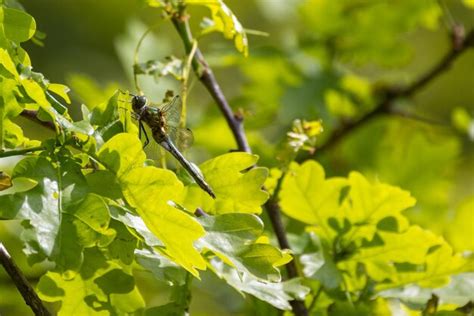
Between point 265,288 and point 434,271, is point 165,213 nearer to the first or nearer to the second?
point 265,288

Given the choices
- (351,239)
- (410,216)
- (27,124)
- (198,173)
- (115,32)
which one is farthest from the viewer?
(115,32)

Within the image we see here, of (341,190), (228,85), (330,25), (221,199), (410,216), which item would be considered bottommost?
Answer: (228,85)

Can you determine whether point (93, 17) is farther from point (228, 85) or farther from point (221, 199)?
point (221, 199)

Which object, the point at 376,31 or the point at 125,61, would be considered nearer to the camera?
the point at 376,31

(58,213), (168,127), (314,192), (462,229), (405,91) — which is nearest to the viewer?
(58,213)

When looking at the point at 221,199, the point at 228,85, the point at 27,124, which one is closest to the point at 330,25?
the point at 221,199

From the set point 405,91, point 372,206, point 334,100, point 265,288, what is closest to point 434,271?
point 372,206

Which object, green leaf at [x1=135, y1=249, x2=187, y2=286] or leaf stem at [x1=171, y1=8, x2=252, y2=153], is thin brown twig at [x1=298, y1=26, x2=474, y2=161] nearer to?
leaf stem at [x1=171, y1=8, x2=252, y2=153]
